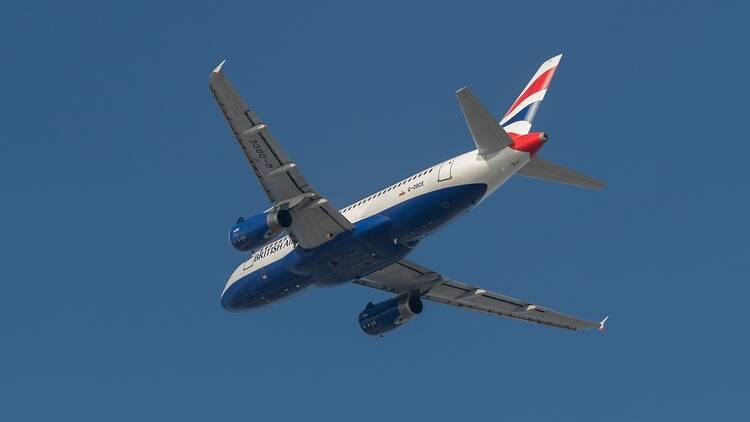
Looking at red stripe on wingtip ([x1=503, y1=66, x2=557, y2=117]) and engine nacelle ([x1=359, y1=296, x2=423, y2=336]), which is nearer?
red stripe on wingtip ([x1=503, y1=66, x2=557, y2=117])

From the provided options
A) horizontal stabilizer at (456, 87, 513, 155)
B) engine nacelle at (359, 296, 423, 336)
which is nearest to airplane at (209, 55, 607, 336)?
horizontal stabilizer at (456, 87, 513, 155)

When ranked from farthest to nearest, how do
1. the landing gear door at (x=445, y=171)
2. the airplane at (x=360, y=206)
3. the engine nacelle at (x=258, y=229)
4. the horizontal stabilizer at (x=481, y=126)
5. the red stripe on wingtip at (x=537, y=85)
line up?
the red stripe on wingtip at (x=537, y=85) → the engine nacelle at (x=258, y=229) → the landing gear door at (x=445, y=171) → the airplane at (x=360, y=206) → the horizontal stabilizer at (x=481, y=126)

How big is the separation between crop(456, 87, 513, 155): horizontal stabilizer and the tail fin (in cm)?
260

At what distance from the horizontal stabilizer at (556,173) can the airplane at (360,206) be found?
40 millimetres

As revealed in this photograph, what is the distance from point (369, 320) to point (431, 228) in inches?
408

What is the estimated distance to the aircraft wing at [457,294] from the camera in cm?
6200

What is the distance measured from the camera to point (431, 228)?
54188mm

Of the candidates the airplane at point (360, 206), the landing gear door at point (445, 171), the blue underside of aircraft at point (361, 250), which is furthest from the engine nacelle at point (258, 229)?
the landing gear door at point (445, 171)

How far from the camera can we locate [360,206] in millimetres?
56500

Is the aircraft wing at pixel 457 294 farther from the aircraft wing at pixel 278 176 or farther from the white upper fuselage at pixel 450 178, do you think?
the aircraft wing at pixel 278 176

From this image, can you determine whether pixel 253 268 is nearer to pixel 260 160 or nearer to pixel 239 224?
pixel 239 224

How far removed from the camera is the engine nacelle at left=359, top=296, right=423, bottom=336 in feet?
205

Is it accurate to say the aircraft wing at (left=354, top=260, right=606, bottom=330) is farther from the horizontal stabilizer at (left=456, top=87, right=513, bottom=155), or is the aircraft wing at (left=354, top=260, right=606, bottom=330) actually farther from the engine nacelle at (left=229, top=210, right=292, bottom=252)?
the horizontal stabilizer at (left=456, top=87, right=513, bottom=155)

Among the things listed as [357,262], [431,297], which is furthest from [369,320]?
[357,262]
